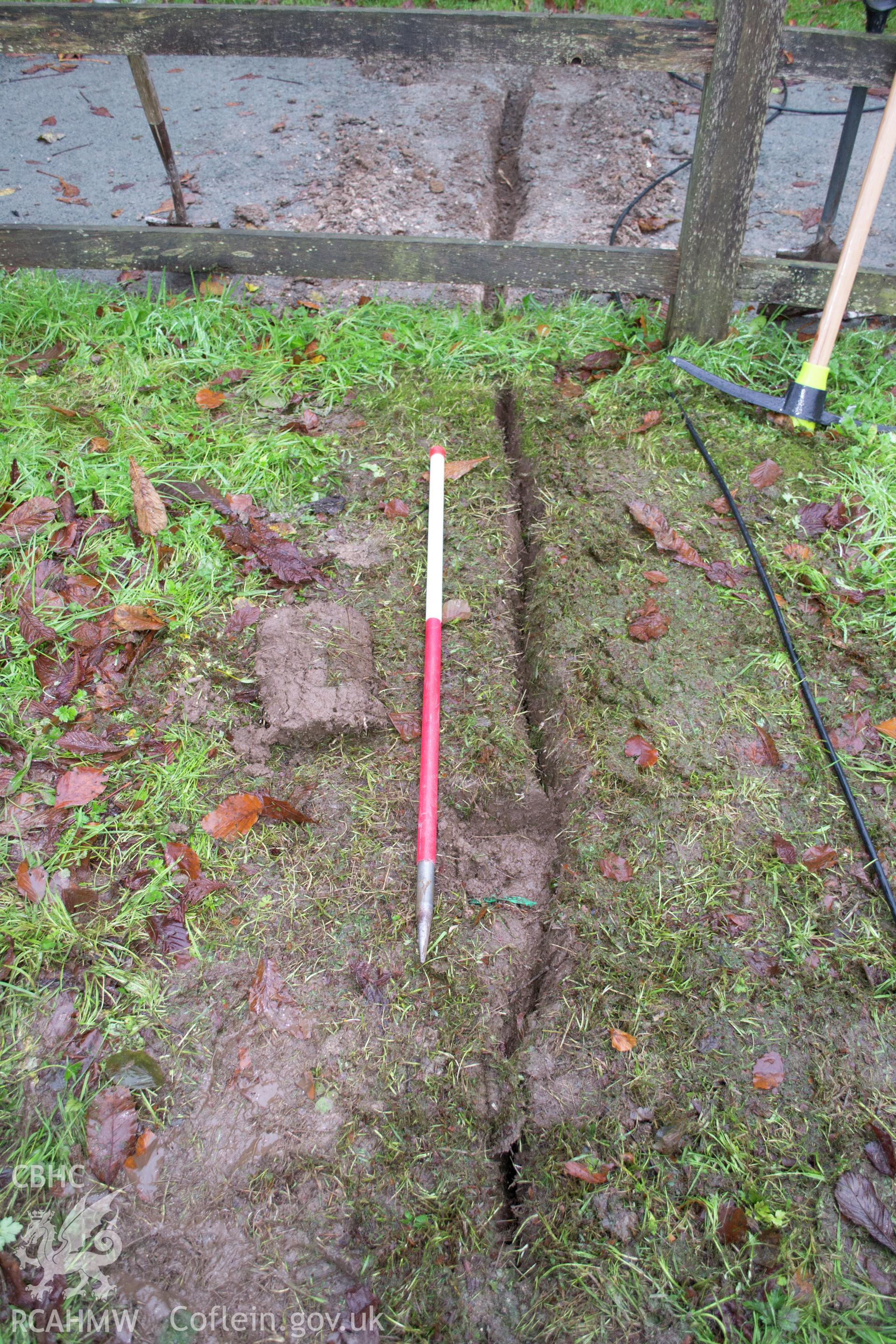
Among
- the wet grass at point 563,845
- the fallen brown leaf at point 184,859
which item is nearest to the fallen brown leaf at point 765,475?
the wet grass at point 563,845

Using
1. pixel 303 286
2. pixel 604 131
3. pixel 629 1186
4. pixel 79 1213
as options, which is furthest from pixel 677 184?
pixel 79 1213

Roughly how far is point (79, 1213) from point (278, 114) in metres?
5.80

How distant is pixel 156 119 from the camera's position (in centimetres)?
338

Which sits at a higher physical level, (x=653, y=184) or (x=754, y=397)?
(x=653, y=184)

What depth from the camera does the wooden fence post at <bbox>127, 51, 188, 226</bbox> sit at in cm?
310

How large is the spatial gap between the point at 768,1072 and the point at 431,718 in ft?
3.78

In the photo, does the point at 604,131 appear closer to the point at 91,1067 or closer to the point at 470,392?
the point at 470,392

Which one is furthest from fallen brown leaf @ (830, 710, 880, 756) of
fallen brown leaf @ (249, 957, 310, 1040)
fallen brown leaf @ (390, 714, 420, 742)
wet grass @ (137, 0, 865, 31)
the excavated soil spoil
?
wet grass @ (137, 0, 865, 31)

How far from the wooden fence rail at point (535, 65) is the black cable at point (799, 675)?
0.53 metres

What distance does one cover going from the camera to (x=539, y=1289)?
59.1 inches

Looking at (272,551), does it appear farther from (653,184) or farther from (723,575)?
(653,184)

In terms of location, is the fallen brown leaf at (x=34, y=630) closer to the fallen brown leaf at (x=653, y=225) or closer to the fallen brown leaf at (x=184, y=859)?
the fallen brown leaf at (x=184, y=859)

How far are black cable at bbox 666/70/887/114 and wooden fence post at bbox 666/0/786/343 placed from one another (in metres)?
2.22

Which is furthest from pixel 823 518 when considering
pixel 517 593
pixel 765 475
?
pixel 517 593
